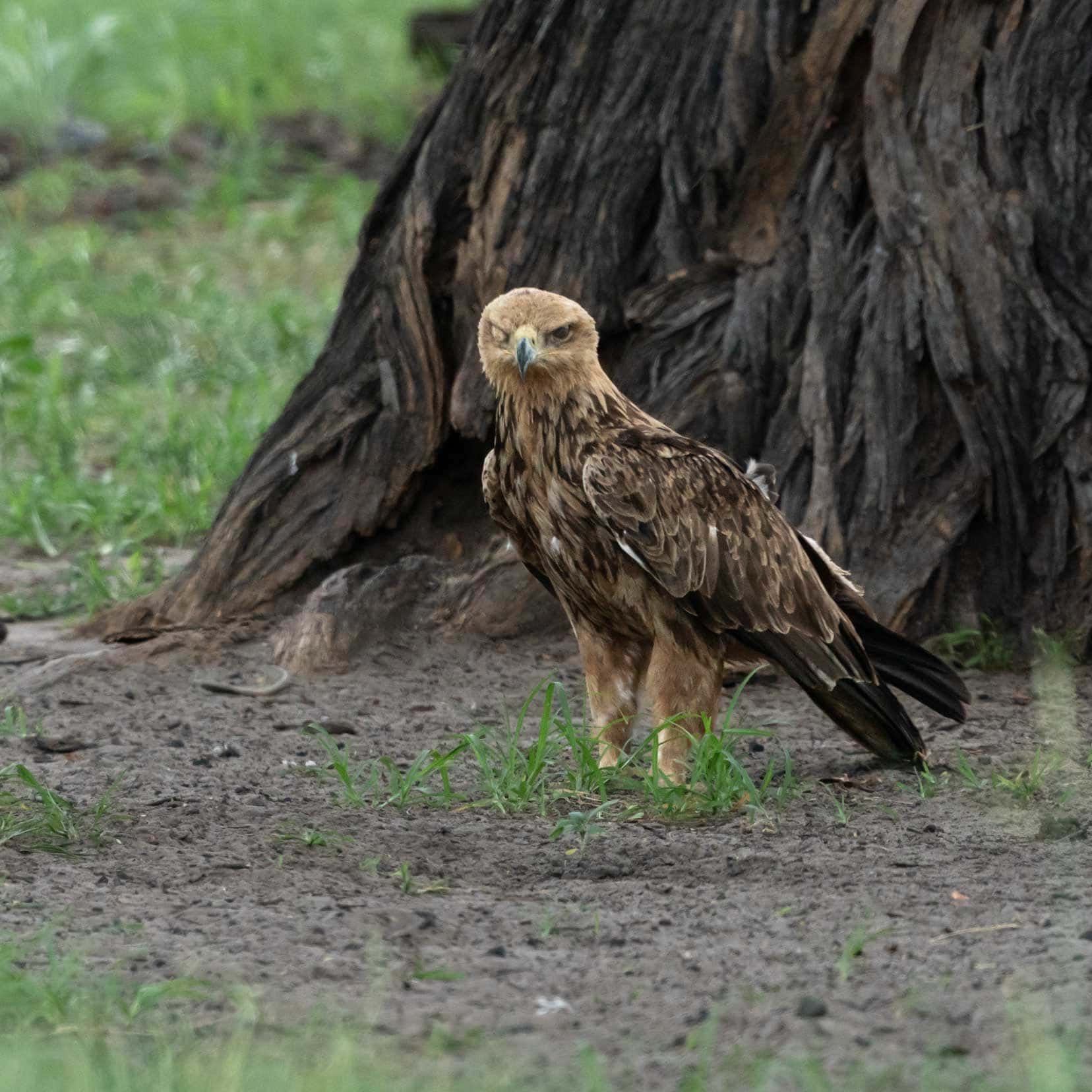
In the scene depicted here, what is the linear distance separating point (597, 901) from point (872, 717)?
1377 mm

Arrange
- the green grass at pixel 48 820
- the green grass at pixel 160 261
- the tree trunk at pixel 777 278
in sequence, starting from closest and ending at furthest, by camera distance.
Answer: the green grass at pixel 48 820
the tree trunk at pixel 777 278
the green grass at pixel 160 261

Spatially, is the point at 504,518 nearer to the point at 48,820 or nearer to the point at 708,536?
the point at 708,536

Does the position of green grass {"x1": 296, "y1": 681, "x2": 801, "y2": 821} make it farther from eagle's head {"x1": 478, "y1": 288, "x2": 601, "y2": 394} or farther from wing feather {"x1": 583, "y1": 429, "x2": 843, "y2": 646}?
eagle's head {"x1": 478, "y1": 288, "x2": 601, "y2": 394}

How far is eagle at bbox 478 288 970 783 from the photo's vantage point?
4.95m

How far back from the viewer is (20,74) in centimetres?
1377

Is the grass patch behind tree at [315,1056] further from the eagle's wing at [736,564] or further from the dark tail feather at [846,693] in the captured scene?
the dark tail feather at [846,693]

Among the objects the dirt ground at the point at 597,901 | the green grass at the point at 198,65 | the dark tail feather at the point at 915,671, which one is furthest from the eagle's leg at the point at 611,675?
the green grass at the point at 198,65

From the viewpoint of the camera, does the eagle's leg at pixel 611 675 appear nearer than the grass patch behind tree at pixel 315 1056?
No

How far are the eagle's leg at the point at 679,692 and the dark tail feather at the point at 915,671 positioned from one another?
1.71ft

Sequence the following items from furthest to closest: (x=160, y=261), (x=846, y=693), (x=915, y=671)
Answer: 1. (x=160, y=261)
2. (x=915, y=671)
3. (x=846, y=693)

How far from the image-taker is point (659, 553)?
4895mm

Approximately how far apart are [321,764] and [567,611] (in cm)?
85

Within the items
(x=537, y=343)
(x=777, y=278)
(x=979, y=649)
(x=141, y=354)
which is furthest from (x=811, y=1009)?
(x=141, y=354)

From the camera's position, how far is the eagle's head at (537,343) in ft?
16.2
